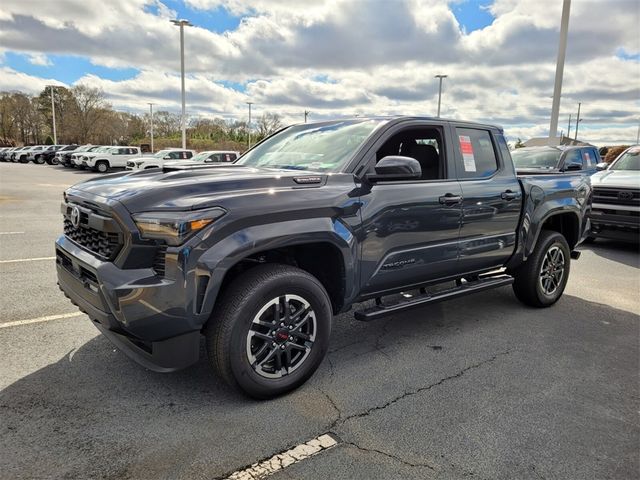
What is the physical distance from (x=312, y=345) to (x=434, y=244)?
1.42 m

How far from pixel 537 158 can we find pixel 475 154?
7.58m

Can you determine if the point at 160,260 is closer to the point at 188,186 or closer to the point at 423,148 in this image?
the point at 188,186

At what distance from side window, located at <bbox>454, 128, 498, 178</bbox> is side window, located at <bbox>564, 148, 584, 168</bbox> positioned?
23.6ft

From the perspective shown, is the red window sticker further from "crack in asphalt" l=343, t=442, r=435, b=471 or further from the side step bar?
"crack in asphalt" l=343, t=442, r=435, b=471

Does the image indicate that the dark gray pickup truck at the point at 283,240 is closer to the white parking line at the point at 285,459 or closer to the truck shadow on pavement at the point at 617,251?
the white parking line at the point at 285,459

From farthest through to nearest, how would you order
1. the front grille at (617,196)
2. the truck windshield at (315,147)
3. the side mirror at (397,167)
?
1. the front grille at (617,196)
2. the truck windshield at (315,147)
3. the side mirror at (397,167)

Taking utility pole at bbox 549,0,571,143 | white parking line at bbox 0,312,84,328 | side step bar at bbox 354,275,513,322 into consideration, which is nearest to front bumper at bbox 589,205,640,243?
side step bar at bbox 354,275,513,322

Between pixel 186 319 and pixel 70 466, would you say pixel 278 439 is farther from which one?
pixel 70 466

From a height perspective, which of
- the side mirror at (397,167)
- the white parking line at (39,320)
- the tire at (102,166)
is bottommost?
the white parking line at (39,320)

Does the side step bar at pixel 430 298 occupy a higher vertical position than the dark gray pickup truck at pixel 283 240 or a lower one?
lower

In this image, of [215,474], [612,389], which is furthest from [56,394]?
[612,389]

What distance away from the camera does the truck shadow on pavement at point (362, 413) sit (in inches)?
101

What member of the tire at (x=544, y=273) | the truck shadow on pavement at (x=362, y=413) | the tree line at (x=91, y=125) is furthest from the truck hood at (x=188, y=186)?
the tree line at (x=91, y=125)

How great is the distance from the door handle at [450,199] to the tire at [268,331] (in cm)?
140
